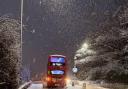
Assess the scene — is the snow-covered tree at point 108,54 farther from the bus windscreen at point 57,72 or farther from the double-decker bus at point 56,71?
the bus windscreen at point 57,72

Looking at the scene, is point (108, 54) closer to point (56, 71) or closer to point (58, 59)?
point (56, 71)

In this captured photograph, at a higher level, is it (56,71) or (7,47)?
(7,47)

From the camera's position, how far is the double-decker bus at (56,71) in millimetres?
38156

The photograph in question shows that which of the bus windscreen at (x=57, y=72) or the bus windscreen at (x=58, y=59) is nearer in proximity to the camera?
the bus windscreen at (x=58, y=59)

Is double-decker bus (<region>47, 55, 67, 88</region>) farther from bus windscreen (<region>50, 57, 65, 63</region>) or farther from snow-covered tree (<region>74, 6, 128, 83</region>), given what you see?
snow-covered tree (<region>74, 6, 128, 83</region>)

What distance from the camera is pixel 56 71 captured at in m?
39.0

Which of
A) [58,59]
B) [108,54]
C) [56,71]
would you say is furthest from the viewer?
[108,54]

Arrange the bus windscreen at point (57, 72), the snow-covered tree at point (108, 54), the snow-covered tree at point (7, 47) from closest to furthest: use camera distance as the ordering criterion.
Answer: the snow-covered tree at point (7, 47) → the bus windscreen at point (57, 72) → the snow-covered tree at point (108, 54)

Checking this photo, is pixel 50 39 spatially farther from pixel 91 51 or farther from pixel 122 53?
pixel 122 53

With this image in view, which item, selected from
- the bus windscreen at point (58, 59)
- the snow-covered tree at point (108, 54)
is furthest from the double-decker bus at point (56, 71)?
the snow-covered tree at point (108, 54)

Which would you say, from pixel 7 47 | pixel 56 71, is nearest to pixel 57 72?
pixel 56 71

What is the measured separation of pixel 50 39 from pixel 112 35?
5614 cm

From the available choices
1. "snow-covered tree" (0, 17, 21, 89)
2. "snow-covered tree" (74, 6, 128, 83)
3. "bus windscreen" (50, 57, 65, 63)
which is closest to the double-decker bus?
"bus windscreen" (50, 57, 65, 63)

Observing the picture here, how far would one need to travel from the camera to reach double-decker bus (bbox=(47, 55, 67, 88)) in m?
38.2
